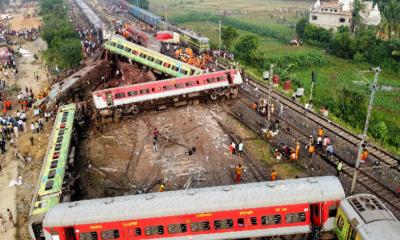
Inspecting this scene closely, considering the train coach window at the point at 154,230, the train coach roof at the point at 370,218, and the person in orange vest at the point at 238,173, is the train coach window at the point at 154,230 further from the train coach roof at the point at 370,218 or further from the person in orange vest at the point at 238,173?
the train coach roof at the point at 370,218

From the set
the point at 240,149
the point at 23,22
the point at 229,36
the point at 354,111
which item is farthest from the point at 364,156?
the point at 23,22

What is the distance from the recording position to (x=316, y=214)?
64.0 ft

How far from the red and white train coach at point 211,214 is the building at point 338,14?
65390mm

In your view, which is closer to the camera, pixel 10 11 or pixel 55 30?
pixel 55 30

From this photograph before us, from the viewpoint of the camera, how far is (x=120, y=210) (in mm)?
19656

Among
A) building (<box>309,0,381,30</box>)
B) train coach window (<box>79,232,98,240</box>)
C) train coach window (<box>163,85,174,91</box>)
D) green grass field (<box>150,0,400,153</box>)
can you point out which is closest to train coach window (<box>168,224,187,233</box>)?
train coach window (<box>79,232,98,240</box>)

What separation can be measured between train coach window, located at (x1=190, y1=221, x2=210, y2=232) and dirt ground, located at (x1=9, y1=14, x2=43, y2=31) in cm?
9571

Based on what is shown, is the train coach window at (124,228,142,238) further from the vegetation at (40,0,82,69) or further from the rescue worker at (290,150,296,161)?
the vegetation at (40,0,82,69)

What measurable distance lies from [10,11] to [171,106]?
118m

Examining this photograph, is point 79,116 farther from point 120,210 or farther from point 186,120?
point 120,210

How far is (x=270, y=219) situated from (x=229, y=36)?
46.3 metres

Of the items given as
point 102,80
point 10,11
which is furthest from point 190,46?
point 10,11

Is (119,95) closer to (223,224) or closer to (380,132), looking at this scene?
(223,224)

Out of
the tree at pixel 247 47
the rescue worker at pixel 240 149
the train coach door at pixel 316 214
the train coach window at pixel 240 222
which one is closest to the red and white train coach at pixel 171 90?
the rescue worker at pixel 240 149
